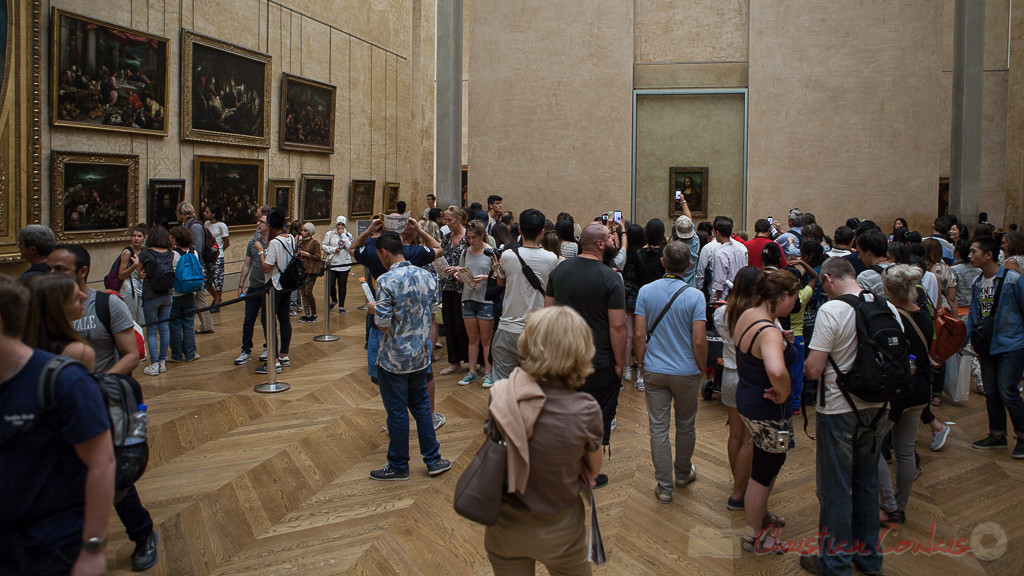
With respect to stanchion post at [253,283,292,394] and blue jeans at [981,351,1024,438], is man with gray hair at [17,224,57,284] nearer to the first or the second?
stanchion post at [253,283,292,394]

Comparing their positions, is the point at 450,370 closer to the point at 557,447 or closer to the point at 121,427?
the point at 121,427

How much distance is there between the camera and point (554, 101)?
17.5 meters

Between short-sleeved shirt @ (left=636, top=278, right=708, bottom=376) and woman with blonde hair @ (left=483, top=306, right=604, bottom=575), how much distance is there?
223 centimetres

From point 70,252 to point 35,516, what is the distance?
251cm

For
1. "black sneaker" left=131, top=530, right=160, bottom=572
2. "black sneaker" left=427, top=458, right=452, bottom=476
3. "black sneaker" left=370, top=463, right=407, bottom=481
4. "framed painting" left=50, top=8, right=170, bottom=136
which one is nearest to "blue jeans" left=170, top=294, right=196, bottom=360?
"framed painting" left=50, top=8, right=170, bottom=136

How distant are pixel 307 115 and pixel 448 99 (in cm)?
308

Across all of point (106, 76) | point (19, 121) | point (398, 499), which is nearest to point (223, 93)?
point (106, 76)

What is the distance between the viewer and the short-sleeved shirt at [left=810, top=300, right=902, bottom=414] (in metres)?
3.80

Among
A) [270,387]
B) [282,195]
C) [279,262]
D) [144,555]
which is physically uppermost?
[282,195]

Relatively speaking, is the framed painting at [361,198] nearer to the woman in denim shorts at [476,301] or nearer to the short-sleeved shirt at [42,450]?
the woman in denim shorts at [476,301]

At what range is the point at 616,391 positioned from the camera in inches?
198

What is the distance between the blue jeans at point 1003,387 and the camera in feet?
19.2

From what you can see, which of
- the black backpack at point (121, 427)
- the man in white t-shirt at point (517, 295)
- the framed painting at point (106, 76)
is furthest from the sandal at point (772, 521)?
the framed painting at point (106, 76)

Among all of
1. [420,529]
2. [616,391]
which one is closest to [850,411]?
[616,391]
